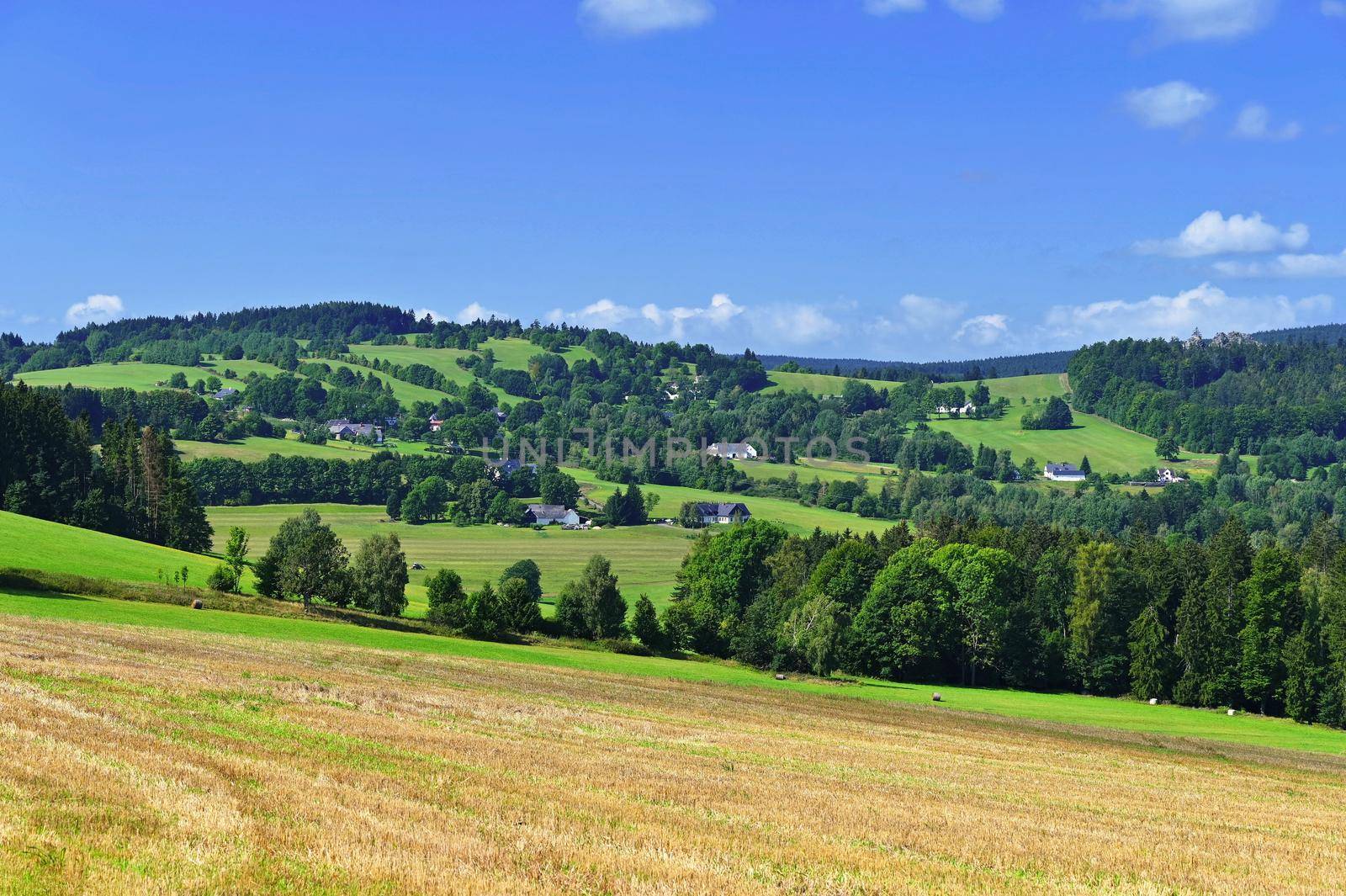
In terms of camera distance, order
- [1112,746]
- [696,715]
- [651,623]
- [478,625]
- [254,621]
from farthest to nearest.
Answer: [651,623], [478,625], [254,621], [1112,746], [696,715]

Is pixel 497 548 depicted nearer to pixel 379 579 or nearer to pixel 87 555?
pixel 379 579

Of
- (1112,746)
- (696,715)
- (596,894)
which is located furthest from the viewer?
(1112,746)

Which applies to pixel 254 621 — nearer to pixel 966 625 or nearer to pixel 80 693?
pixel 80 693

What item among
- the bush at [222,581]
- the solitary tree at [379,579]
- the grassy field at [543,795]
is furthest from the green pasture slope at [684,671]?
the grassy field at [543,795]

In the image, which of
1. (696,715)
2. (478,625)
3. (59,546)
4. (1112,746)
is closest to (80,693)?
(696,715)

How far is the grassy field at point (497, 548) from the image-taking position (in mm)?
150875

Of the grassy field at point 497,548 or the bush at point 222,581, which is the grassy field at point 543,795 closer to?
the bush at point 222,581

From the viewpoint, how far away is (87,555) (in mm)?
90625

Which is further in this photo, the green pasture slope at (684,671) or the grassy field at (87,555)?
the grassy field at (87,555)

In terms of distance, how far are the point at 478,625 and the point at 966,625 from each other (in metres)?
39.4

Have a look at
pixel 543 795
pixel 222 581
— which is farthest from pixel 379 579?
pixel 543 795

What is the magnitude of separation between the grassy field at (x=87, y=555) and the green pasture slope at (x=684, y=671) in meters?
11.5

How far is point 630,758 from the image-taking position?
30172 mm

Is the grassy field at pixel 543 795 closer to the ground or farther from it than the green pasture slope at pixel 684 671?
farther from it
